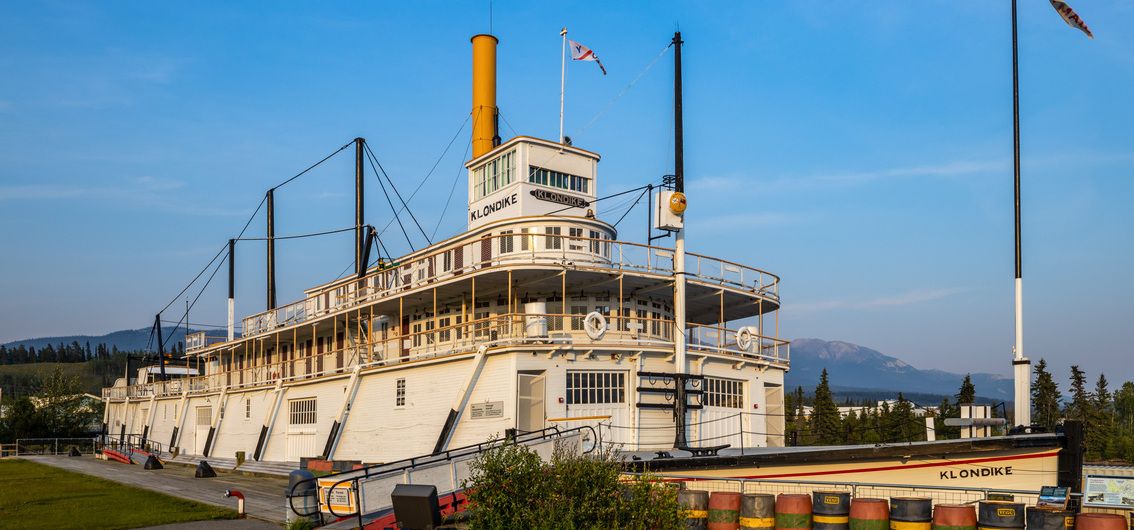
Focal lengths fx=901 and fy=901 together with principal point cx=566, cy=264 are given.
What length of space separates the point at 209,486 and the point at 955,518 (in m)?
Result: 24.3

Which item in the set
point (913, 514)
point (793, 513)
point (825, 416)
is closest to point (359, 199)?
point (793, 513)

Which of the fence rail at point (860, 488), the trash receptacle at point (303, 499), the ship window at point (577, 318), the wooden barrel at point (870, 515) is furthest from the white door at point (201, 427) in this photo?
the wooden barrel at point (870, 515)

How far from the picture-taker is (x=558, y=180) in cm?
3375

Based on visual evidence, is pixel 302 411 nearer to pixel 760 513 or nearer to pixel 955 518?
pixel 760 513

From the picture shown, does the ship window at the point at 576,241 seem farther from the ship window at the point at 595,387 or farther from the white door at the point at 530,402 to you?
the white door at the point at 530,402

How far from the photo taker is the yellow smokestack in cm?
4119

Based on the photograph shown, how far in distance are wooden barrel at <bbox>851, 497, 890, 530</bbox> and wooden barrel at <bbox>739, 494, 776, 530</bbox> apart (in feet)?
4.56

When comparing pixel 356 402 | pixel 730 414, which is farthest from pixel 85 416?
pixel 730 414

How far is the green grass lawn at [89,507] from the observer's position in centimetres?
1978

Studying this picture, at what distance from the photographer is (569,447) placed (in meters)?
22.4

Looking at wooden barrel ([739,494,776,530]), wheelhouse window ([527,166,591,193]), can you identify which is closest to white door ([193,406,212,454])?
wheelhouse window ([527,166,591,193])

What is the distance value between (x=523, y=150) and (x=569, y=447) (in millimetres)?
13687

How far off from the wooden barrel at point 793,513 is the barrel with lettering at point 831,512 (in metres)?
0.14

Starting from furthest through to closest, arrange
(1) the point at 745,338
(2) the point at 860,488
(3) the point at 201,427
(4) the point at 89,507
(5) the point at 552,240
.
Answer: (3) the point at 201,427 < (5) the point at 552,240 < (1) the point at 745,338 < (4) the point at 89,507 < (2) the point at 860,488
